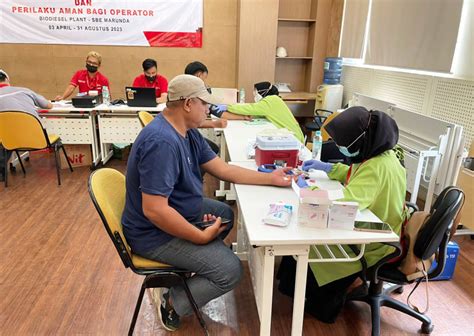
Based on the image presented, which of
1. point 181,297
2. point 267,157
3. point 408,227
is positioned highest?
point 267,157

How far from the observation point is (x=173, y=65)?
17.9 ft

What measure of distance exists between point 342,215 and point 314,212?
108 mm

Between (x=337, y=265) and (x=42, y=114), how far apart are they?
3.65 meters

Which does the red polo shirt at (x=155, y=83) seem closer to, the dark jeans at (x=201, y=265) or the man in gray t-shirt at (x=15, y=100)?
the man in gray t-shirt at (x=15, y=100)

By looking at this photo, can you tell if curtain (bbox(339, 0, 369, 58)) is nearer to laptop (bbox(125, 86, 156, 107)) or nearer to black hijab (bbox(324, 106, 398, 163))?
laptop (bbox(125, 86, 156, 107))

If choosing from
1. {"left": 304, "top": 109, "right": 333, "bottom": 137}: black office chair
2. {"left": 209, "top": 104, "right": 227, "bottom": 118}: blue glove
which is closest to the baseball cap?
{"left": 209, "top": 104, "right": 227, "bottom": 118}: blue glove

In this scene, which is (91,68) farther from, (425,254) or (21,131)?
(425,254)

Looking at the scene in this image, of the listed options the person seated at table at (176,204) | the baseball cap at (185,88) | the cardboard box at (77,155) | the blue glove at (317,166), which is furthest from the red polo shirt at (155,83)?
the baseball cap at (185,88)

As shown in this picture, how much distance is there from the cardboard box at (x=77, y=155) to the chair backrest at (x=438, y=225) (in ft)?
12.3

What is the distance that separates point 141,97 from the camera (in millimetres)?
4117

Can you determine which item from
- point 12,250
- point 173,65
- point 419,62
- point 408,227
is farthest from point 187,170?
point 173,65

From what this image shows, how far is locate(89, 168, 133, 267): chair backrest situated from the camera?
4.65 ft

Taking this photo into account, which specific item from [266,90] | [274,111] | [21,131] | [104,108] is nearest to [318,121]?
[266,90]

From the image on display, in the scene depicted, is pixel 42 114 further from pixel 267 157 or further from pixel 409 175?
pixel 409 175
